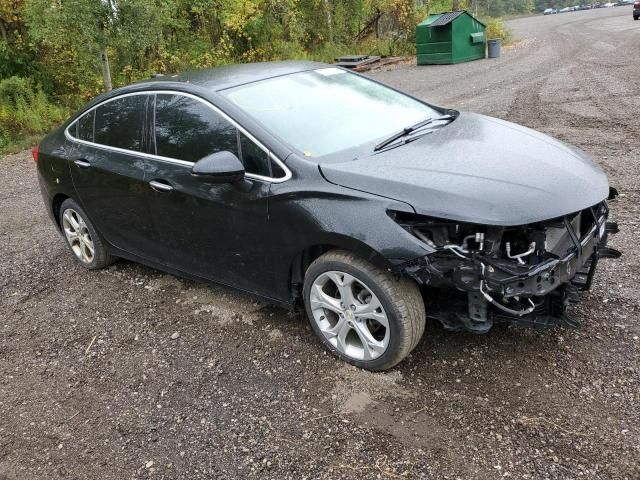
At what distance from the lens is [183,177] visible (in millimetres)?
3699

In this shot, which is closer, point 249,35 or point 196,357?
point 196,357

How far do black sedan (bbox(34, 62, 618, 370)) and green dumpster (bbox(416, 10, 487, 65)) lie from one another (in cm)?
1511

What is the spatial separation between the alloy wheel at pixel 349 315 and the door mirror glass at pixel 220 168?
0.76m

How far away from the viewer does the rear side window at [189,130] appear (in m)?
3.52

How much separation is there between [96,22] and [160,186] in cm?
788

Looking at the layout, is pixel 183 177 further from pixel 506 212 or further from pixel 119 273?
pixel 506 212

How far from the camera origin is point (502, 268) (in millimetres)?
2695

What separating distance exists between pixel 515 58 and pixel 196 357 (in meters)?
17.8

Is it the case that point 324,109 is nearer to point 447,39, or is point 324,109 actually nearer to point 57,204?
point 57,204

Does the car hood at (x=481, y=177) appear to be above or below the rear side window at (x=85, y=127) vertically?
below

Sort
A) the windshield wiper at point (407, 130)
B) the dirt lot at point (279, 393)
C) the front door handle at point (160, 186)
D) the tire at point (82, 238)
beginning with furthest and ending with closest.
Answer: the tire at point (82, 238), the front door handle at point (160, 186), the windshield wiper at point (407, 130), the dirt lot at point (279, 393)

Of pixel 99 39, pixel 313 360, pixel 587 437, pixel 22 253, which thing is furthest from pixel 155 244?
pixel 99 39

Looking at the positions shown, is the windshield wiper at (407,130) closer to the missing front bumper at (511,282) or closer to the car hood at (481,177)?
the car hood at (481,177)

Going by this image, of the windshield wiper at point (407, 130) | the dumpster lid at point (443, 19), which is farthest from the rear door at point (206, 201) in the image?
the dumpster lid at point (443, 19)
